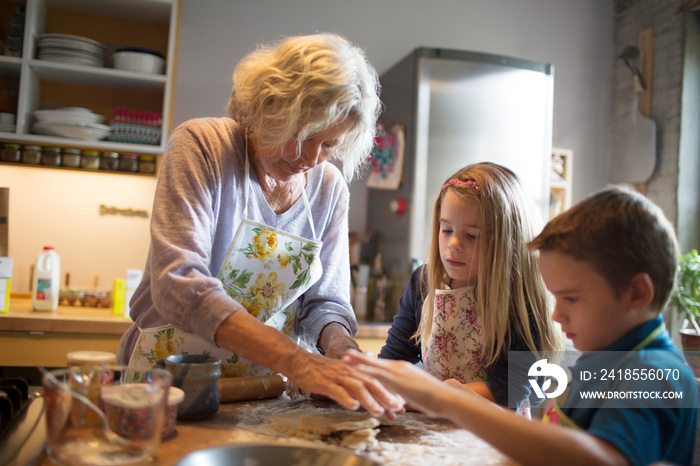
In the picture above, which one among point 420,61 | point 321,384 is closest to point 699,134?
point 420,61

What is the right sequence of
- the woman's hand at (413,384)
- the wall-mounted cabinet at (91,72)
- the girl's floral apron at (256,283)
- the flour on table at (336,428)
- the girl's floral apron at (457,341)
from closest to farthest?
the woman's hand at (413,384)
the flour on table at (336,428)
the girl's floral apron at (256,283)
the girl's floral apron at (457,341)
the wall-mounted cabinet at (91,72)

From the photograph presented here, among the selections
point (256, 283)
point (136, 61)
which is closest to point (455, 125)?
point (136, 61)

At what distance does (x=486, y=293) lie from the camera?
4.42 feet

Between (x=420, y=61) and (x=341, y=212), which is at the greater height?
(x=420, y=61)

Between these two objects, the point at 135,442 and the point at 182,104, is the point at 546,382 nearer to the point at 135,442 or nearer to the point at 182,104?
the point at 135,442

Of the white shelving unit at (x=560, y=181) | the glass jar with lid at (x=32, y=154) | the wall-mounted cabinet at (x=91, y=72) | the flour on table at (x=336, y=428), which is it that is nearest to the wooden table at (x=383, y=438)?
the flour on table at (x=336, y=428)

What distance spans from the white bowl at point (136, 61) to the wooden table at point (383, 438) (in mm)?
2026

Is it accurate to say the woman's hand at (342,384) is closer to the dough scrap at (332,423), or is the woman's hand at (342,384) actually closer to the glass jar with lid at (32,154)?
the dough scrap at (332,423)

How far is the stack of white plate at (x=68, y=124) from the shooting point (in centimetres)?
254

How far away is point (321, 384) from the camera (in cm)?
98

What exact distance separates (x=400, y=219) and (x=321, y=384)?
1839 millimetres

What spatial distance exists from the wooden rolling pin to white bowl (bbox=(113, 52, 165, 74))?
6.46ft

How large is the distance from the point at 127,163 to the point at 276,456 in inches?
89.9

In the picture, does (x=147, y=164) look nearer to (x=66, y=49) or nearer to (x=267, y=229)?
(x=66, y=49)
